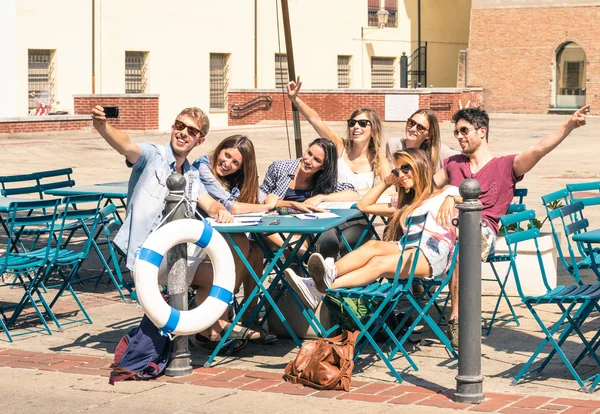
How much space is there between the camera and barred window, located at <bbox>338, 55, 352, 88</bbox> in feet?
136

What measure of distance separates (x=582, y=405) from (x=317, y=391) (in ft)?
4.40

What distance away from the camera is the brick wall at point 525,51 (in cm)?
4291

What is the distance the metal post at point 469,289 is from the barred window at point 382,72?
37595mm

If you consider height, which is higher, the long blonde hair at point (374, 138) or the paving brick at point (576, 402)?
the long blonde hair at point (374, 138)

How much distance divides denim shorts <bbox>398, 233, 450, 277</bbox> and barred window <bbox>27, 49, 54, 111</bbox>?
25576 millimetres

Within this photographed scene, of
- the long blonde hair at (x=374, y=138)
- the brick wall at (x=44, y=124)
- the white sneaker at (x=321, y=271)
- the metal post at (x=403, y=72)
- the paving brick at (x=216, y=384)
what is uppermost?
the metal post at (x=403, y=72)

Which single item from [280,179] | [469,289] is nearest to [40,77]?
[280,179]

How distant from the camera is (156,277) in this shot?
19.3ft

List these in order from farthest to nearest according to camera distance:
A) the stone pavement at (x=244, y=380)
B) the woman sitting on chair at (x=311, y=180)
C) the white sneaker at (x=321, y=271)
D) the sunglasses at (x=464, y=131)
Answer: the woman sitting on chair at (x=311, y=180) < the sunglasses at (x=464, y=131) < the white sneaker at (x=321, y=271) < the stone pavement at (x=244, y=380)

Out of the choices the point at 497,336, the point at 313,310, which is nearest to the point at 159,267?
the point at 313,310

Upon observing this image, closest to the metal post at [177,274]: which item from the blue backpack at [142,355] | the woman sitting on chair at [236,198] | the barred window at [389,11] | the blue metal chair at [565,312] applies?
the blue backpack at [142,355]

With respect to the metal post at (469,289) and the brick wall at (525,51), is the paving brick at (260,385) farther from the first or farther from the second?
the brick wall at (525,51)

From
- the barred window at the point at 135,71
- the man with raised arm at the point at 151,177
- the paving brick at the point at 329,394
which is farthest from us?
the barred window at the point at 135,71

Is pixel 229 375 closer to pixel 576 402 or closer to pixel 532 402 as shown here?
pixel 532 402
